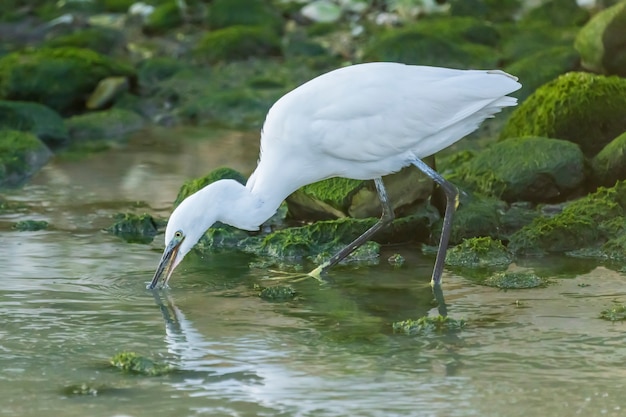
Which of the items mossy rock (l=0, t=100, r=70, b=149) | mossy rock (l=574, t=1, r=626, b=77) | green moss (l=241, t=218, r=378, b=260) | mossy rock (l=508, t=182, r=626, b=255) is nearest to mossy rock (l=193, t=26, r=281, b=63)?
mossy rock (l=0, t=100, r=70, b=149)

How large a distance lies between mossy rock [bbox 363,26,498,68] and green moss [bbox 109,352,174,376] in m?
10.5

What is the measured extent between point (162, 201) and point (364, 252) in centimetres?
257

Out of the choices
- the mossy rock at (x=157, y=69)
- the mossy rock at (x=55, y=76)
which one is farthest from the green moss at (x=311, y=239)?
the mossy rock at (x=157, y=69)

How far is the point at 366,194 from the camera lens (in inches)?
368

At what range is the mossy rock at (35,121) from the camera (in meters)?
13.6

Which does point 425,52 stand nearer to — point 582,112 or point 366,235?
point 582,112

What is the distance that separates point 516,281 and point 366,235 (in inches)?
44.5

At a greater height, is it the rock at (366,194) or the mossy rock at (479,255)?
the rock at (366,194)

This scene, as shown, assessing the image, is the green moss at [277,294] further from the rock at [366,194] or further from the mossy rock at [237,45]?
the mossy rock at [237,45]

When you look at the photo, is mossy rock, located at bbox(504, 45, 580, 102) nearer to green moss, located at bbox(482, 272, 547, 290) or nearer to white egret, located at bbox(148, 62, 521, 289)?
white egret, located at bbox(148, 62, 521, 289)

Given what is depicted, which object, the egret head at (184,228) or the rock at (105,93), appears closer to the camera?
the egret head at (184,228)

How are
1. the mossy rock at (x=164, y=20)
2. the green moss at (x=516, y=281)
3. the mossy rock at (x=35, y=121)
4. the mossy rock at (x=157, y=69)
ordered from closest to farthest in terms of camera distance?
1. the green moss at (x=516, y=281)
2. the mossy rock at (x=35, y=121)
3. the mossy rock at (x=157, y=69)
4. the mossy rock at (x=164, y=20)

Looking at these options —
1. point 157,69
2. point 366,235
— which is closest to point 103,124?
point 157,69

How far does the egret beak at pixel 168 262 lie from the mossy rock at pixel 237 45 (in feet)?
37.4
